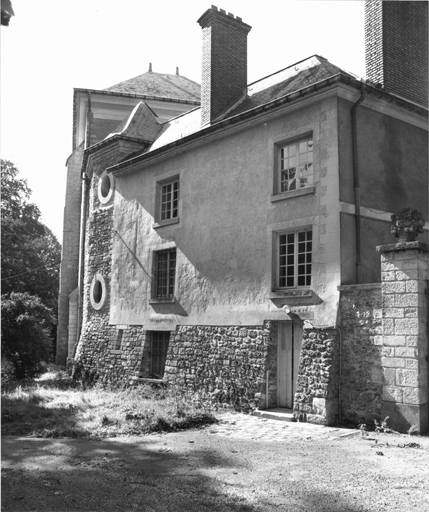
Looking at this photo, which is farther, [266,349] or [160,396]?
[160,396]

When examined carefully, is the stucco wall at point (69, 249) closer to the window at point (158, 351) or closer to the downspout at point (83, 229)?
the downspout at point (83, 229)

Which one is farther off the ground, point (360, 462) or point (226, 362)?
point (226, 362)

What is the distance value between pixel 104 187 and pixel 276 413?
423 inches

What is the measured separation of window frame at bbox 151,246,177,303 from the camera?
15078 millimetres

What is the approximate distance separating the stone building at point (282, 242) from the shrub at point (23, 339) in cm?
215

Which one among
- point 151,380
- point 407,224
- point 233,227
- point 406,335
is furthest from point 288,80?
point 151,380

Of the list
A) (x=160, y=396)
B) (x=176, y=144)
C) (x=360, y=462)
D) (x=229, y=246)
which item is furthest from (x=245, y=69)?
(x=360, y=462)

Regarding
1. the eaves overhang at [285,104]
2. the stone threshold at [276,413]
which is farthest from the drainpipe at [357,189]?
the stone threshold at [276,413]

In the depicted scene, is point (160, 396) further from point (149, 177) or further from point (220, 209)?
point (149, 177)

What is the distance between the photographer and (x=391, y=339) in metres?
9.67

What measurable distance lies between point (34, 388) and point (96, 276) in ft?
14.9

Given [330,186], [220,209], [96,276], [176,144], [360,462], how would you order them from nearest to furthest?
1. [360,462]
2. [330,186]
3. [220,209]
4. [176,144]
5. [96,276]

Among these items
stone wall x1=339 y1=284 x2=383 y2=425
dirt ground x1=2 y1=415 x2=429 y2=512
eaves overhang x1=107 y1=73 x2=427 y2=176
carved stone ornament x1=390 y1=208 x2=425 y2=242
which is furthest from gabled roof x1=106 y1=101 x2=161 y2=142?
dirt ground x1=2 y1=415 x2=429 y2=512

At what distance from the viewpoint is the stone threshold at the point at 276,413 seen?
10.9m
